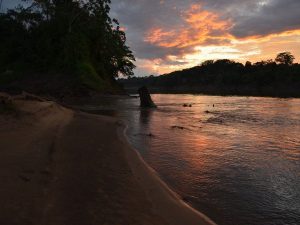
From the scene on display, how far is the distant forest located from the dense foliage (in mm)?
47787

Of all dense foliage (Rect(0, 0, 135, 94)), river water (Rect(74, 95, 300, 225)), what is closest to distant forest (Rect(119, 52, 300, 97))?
dense foliage (Rect(0, 0, 135, 94))

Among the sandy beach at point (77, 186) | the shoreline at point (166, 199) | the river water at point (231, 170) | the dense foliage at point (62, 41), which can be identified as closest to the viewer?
the sandy beach at point (77, 186)

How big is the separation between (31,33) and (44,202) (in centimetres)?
5740

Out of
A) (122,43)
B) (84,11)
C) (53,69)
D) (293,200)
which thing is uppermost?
(84,11)

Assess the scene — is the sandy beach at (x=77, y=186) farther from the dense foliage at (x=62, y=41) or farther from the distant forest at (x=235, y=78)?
the distant forest at (x=235, y=78)

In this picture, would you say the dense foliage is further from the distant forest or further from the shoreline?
the distant forest

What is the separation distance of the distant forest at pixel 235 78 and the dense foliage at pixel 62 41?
47787mm

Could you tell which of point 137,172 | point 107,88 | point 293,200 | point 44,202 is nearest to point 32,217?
point 44,202

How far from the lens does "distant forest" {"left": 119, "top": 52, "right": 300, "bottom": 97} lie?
11762 centimetres

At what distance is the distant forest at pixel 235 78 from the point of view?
11762 cm

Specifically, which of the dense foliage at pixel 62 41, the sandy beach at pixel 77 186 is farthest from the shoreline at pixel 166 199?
the dense foliage at pixel 62 41

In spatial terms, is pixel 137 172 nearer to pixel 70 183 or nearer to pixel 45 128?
pixel 70 183

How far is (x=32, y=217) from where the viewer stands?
4840 mm

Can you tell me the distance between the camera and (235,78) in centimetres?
13725
